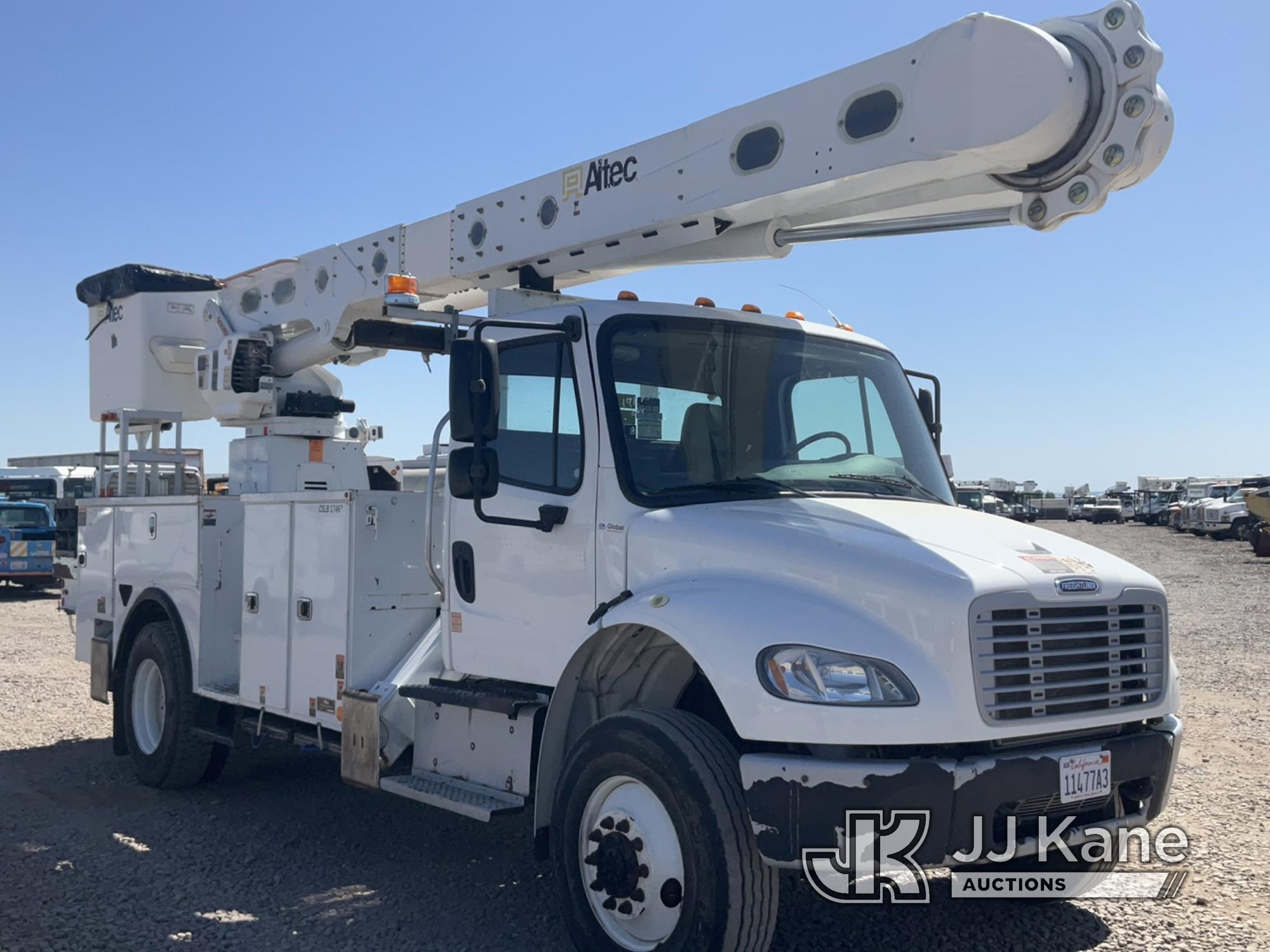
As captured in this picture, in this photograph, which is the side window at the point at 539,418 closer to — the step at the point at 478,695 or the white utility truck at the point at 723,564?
the white utility truck at the point at 723,564

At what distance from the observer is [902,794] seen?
369cm

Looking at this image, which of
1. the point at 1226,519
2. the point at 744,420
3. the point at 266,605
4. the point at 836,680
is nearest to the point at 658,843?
the point at 836,680

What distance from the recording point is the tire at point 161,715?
291 inches

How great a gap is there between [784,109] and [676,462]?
1.73m

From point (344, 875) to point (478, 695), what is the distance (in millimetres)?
1391

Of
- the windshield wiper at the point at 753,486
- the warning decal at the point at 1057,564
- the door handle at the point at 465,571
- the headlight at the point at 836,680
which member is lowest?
the headlight at the point at 836,680

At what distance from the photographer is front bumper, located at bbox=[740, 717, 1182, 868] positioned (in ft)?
12.1

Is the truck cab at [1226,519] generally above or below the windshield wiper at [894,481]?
below

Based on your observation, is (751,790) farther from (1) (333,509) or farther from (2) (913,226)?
(1) (333,509)

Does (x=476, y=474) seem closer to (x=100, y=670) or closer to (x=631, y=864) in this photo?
(x=631, y=864)

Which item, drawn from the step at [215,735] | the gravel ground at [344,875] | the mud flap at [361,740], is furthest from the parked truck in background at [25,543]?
the mud flap at [361,740]

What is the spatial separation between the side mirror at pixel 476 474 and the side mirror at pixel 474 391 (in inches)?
4.4

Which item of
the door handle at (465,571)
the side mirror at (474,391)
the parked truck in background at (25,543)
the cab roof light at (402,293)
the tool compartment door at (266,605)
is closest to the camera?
the side mirror at (474,391)

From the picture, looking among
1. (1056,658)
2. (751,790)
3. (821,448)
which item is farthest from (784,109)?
(751,790)
